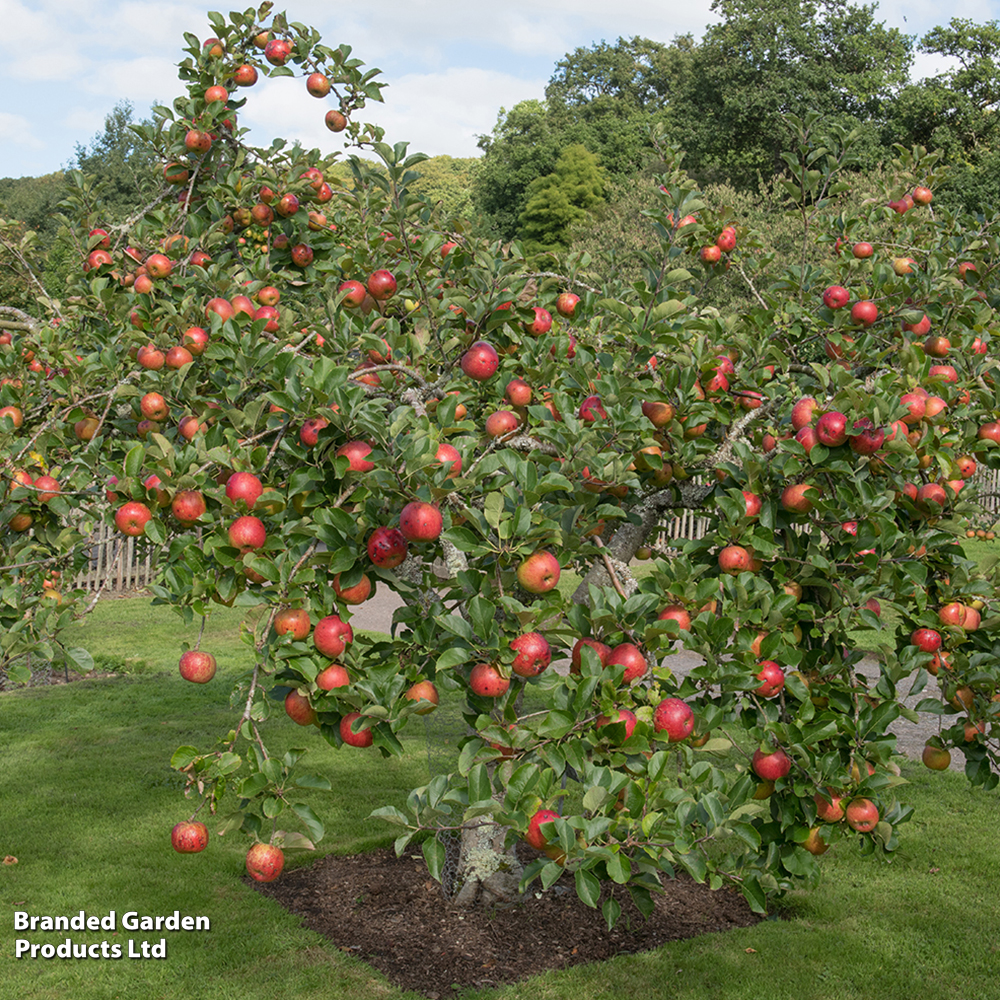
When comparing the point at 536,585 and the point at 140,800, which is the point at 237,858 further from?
the point at 536,585

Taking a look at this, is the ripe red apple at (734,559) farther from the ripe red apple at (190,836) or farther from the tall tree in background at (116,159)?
the tall tree in background at (116,159)

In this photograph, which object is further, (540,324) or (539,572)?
(540,324)

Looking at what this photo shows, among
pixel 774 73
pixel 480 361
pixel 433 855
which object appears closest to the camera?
pixel 433 855

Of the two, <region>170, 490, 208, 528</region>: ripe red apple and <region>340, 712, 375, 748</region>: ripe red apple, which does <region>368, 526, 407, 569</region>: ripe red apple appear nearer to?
<region>340, 712, 375, 748</region>: ripe red apple

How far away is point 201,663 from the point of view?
8.96 feet

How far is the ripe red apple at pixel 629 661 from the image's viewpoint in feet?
7.73

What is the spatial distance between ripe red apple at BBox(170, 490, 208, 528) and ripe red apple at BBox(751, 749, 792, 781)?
6.24 feet

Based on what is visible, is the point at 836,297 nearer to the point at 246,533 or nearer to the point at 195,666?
the point at 246,533

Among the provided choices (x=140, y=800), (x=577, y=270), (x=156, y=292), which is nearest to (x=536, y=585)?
(x=577, y=270)

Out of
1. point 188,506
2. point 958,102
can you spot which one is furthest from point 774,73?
point 188,506

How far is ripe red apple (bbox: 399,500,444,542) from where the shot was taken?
2.29m

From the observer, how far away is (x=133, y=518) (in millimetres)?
2785

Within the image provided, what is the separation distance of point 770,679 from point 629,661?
0.79 meters

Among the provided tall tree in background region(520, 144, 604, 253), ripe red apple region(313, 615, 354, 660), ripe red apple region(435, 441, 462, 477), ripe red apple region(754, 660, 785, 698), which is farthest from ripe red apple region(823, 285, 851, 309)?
tall tree in background region(520, 144, 604, 253)
